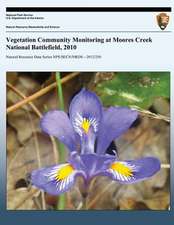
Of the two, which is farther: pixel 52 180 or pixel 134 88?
pixel 134 88

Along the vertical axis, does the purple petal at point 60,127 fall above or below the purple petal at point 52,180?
above

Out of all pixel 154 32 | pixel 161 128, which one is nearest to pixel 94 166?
pixel 161 128

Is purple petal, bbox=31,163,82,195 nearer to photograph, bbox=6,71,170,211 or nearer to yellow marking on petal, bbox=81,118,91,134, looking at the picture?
photograph, bbox=6,71,170,211

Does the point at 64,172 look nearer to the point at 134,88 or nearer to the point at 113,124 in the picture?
the point at 113,124

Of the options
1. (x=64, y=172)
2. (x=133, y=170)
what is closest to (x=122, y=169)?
(x=133, y=170)
